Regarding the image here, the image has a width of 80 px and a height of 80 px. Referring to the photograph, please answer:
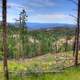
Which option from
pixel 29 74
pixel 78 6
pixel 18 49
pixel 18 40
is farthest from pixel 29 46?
pixel 29 74

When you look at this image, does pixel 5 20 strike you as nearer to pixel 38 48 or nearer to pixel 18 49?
pixel 18 49

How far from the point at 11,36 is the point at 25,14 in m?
57.3

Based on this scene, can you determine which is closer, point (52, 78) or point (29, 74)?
point (52, 78)

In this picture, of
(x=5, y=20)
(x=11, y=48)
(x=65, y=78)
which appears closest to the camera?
(x=65, y=78)

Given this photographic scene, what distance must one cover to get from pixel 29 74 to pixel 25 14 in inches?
3451

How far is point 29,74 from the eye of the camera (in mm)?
25594

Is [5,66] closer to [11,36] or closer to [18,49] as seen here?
[18,49]

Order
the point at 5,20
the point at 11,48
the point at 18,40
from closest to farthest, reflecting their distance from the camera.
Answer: the point at 5,20 → the point at 11,48 → the point at 18,40

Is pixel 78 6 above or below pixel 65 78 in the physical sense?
above

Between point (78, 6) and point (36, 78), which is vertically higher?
point (78, 6)

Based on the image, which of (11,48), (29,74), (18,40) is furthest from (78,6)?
(18,40)

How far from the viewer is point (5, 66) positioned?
25312mm

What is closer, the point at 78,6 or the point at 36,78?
the point at 36,78

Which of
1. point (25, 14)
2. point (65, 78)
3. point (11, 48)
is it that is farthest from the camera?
point (11, 48)
